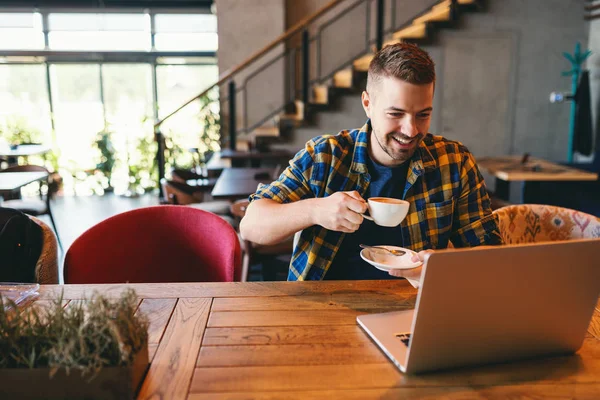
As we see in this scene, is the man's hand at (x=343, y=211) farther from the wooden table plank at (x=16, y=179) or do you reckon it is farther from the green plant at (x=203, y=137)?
the green plant at (x=203, y=137)

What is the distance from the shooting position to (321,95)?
629 centimetres

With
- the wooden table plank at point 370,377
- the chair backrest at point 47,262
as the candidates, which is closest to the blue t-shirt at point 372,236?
the wooden table plank at point 370,377

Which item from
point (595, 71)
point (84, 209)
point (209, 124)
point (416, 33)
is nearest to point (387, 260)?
point (416, 33)

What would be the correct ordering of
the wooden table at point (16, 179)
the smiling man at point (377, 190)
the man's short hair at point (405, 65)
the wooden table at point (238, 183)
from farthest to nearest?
the wooden table at point (16, 179), the wooden table at point (238, 183), the smiling man at point (377, 190), the man's short hair at point (405, 65)

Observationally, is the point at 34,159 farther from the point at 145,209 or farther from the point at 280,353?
the point at 280,353

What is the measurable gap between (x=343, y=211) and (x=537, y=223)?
1.03 meters

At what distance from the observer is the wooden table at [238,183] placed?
340 cm

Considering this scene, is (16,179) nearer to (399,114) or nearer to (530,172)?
(399,114)

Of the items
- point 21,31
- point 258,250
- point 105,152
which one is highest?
point 21,31

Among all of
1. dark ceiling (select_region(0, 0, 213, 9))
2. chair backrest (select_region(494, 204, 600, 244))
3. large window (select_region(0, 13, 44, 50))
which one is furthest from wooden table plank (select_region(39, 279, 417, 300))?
large window (select_region(0, 13, 44, 50))

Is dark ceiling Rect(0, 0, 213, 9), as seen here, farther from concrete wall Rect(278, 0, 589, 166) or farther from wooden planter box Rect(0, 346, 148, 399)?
wooden planter box Rect(0, 346, 148, 399)

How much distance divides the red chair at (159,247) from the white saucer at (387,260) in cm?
49

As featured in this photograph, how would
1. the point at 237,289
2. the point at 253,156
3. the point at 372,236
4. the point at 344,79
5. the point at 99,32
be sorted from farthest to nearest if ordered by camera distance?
the point at 99,32
the point at 344,79
the point at 253,156
the point at 372,236
the point at 237,289

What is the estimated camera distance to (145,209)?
1.70 m
